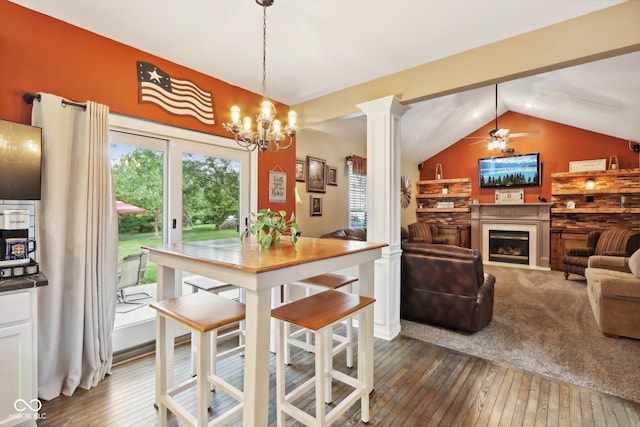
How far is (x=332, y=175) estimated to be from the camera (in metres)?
5.54

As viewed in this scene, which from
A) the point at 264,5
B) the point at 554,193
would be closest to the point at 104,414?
the point at 264,5

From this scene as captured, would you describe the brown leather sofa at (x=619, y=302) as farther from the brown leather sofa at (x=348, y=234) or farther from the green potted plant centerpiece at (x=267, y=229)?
the green potted plant centerpiece at (x=267, y=229)

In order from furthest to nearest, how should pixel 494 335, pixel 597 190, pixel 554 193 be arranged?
pixel 554 193 < pixel 597 190 < pixel 494 335

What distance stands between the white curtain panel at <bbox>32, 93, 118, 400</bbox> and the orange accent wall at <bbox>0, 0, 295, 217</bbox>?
0.17 metres

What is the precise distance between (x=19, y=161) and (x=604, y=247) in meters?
7.60

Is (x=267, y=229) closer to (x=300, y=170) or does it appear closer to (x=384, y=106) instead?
(x=384, y=106)

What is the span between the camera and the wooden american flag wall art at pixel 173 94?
268 centimetres

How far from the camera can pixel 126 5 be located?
2092 millimetres

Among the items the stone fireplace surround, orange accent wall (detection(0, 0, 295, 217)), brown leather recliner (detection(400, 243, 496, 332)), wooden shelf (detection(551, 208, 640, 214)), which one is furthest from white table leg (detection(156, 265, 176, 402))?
wooden shelf (detection(551, 208, 640, 214))

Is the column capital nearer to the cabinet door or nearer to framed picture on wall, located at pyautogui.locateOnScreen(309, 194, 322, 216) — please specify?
framed picture on wall, located at pyautogui.locateOnScreen(309, 194, 322, 216)

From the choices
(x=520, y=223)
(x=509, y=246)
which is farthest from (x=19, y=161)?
(x=509, y=246)

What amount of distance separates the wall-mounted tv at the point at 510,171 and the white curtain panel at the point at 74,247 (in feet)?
24.7

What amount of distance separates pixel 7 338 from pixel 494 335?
384 cm

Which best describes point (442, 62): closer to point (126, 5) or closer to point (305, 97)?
point (305, 97)
